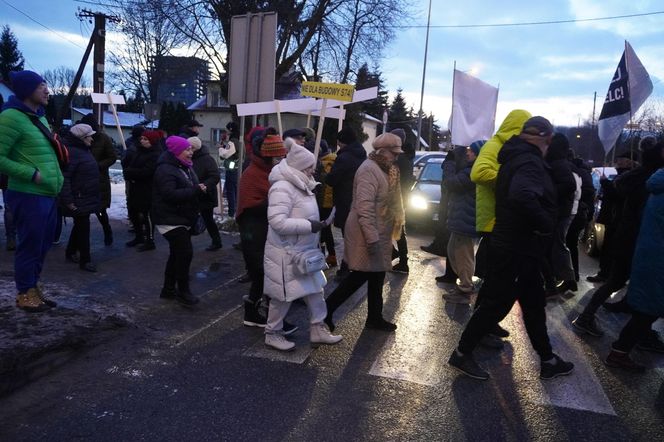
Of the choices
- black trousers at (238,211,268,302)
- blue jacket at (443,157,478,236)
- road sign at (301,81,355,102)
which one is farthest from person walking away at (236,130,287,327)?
road sign at (301,81,355,102)

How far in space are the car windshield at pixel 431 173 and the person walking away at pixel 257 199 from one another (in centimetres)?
780

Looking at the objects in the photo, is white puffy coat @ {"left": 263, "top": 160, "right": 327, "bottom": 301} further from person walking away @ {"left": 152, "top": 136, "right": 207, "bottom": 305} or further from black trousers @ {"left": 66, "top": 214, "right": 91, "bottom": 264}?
black trousers @ {"left": 66, "top": 214, "right": 91, "bottom": 264}

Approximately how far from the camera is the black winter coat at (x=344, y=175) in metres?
6.31

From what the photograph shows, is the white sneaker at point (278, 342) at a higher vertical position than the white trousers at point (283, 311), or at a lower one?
lower

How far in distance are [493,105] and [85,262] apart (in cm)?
662

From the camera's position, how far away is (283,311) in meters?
4.25

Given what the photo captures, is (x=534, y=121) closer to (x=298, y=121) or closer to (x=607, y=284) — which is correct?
(x=607, y=284)

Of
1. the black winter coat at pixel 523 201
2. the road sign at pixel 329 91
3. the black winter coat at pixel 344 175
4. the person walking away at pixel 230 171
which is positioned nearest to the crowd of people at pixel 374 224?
the black winter coat at pixel 523 201

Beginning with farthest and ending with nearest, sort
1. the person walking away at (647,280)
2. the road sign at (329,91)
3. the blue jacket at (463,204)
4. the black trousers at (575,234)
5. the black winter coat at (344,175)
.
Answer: the road sign at (329,91), the black trousers at (575,234), the black winter coat at (344,175), the blue jacket at (463,204), the person walking away at (647,280)

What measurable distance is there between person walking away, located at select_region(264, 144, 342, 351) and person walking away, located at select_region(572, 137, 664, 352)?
276 centimetres

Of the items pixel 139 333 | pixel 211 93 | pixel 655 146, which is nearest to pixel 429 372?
pixel 139 333

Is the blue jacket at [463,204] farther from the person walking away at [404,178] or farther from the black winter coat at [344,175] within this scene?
the person walking away at [404,178]

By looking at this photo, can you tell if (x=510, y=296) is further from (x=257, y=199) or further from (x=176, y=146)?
(x=176, y=146)

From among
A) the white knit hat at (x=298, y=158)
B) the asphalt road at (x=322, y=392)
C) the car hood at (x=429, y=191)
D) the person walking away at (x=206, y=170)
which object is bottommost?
the asphalt road at (x=322, y=392)
